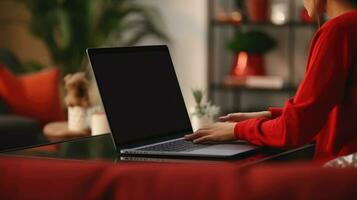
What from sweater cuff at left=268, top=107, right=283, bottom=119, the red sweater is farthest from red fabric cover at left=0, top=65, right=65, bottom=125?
the red sweater

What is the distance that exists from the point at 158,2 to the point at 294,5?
1028 mm

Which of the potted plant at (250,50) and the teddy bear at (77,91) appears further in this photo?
the potted plant at (250,50)

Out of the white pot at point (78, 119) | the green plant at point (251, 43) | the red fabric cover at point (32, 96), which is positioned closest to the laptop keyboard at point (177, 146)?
the white pot at point (78, 119)

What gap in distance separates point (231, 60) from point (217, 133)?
465 cm

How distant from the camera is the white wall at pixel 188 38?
19.2 feet

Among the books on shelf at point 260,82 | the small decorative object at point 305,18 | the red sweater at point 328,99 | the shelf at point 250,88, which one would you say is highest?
the small decorative object at point 305,18

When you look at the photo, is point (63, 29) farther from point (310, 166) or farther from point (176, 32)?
point (310, 166)

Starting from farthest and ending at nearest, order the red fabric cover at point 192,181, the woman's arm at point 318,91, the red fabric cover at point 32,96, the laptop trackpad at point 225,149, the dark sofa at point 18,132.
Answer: the red fabric cover at point 32,96 < the dark sofa at point 18,132 < the laptop trackpad at point 225,149 < the woman's arm at point 318,91 < the red fabric cover at point 192,181

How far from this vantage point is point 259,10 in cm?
553

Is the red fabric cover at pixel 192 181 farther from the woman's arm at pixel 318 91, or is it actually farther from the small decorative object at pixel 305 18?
the small decorative object at pixel 305 18

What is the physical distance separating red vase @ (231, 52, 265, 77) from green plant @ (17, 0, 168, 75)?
0.57 metres

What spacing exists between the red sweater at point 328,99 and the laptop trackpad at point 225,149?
6 cm

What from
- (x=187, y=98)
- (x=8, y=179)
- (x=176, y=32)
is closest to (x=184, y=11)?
(x=176, y=32)

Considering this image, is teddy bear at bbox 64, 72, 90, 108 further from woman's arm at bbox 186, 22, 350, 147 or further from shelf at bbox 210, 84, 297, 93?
shelf at bbox 210, 84, 297, 93
